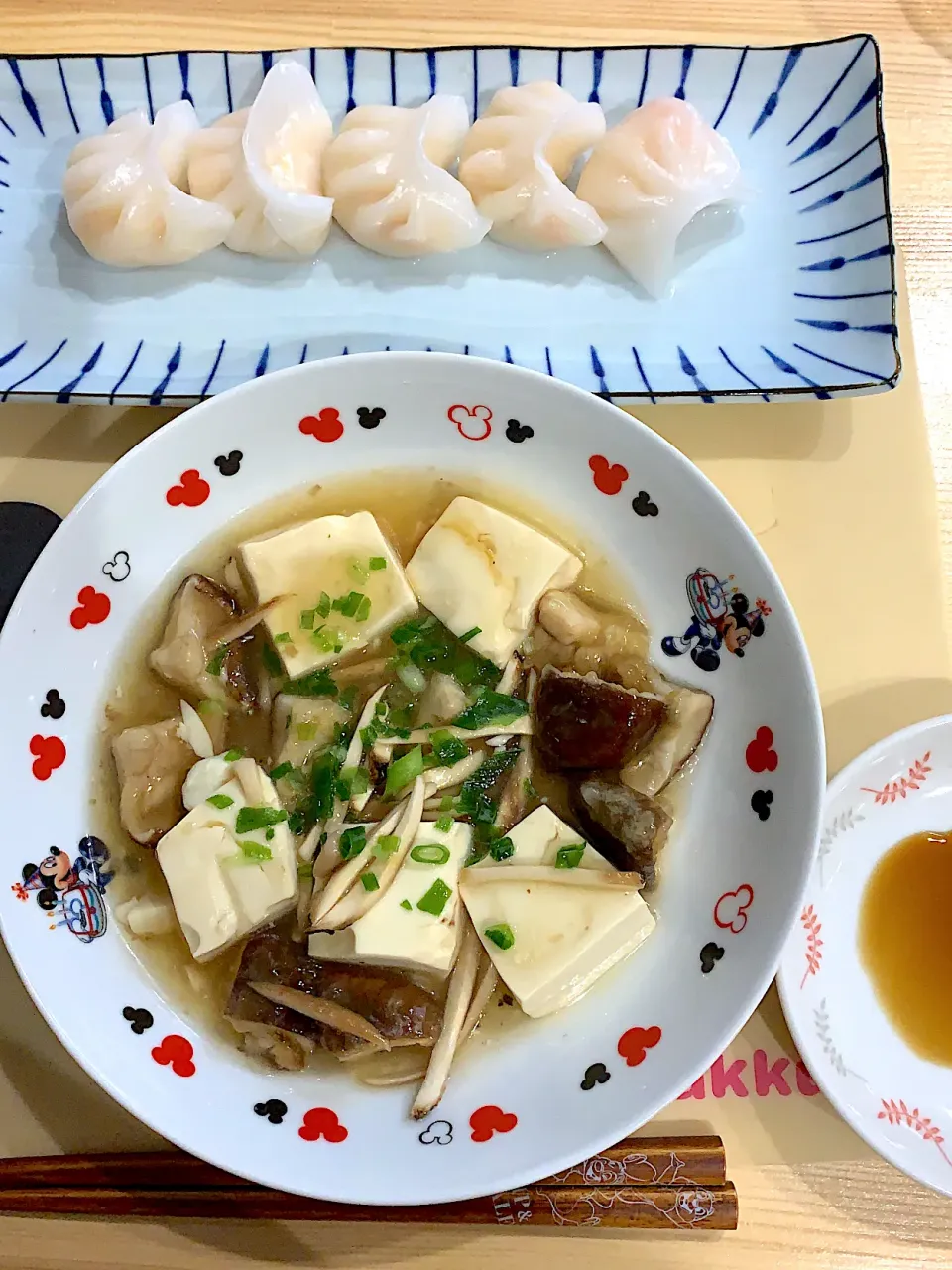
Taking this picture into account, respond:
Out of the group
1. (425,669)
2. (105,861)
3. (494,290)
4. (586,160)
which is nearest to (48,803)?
(105,861)

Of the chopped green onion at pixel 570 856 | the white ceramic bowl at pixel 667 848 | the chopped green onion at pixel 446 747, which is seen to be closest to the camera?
the white ceramic bowl at pixel 667 848

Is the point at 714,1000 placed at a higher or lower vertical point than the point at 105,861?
lower

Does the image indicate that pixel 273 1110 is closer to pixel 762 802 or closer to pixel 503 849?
pixel 503 849

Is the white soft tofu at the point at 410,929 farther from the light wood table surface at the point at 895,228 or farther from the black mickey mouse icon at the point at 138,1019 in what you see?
the light wood table surface at the point at 895,228

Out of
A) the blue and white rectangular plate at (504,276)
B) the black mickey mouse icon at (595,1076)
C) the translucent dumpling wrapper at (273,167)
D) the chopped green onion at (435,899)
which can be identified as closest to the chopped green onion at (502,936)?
the chopped green onion at (435,899)

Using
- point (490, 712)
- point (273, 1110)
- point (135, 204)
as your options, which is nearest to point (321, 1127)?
point (273, 1110)

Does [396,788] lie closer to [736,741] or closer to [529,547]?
[529,547]

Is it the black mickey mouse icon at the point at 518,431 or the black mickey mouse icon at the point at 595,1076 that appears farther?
the black mickey mouse icon at the point at 518,431
